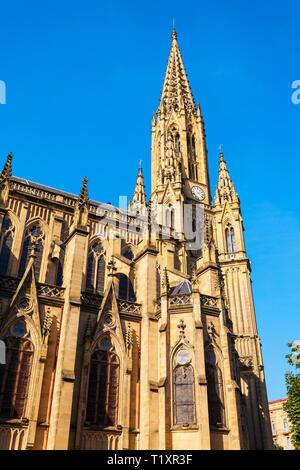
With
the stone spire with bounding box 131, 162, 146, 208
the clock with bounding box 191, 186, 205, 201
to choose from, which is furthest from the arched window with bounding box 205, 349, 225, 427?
the stone spire with bounding box 131, 162, 146, 208

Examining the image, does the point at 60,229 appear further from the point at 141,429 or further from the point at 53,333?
the point at 141,429

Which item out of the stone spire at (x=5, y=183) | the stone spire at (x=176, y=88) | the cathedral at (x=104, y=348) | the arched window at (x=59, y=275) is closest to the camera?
the cathedral at (x=104, y=348)

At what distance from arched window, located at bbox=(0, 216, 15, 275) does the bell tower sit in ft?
54.8

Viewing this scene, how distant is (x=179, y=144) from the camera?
4647 centimetres

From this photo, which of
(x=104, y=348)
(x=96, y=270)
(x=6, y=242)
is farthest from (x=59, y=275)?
(x=104, y=348)

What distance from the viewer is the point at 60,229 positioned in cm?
2808

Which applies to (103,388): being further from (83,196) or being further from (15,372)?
(83,196)

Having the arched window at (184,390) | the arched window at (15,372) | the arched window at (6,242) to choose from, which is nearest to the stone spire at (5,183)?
the arched window at (6,242)

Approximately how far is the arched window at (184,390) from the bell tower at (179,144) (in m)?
20.8

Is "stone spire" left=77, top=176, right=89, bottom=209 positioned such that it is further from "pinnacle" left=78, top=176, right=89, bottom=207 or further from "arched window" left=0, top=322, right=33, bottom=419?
"arched window" left=0, top=322, right=33, bottom=419

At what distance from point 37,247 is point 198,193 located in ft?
66.4

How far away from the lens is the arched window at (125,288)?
27.6 m

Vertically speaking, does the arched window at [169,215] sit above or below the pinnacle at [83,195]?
above
